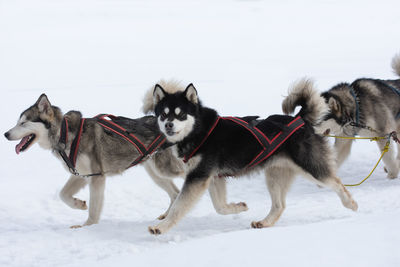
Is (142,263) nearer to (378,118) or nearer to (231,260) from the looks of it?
(231,260)

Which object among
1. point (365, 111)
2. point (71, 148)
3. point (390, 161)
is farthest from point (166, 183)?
point (390, 161)

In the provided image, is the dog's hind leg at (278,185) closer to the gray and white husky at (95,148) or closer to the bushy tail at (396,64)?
the gray and white husky at (95,148)

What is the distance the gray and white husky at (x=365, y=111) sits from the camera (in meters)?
5.66

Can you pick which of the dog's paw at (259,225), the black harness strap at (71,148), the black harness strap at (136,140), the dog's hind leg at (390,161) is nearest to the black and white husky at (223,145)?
the dog's paw at (259,225)

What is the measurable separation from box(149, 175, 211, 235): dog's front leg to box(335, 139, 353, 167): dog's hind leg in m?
2.85

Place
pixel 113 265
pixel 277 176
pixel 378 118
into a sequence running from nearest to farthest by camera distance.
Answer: pixel 113 265, pixel 277 176, pixel 378 118

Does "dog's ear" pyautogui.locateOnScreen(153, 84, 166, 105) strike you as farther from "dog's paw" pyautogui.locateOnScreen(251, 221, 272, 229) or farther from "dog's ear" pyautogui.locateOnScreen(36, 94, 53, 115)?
"dog's paw" pyautogui.locateOnScreen(251, 221, 272, 229)

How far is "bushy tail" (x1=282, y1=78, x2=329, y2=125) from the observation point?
3767 millimetres

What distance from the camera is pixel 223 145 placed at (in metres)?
3.76

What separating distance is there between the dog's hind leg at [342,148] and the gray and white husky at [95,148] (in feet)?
7.70

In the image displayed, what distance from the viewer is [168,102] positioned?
3.71m

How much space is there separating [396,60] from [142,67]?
35.1 feet

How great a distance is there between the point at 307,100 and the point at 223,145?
79 cm

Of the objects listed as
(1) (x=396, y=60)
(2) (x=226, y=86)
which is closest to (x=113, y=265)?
(1) (x=396, y=60)
